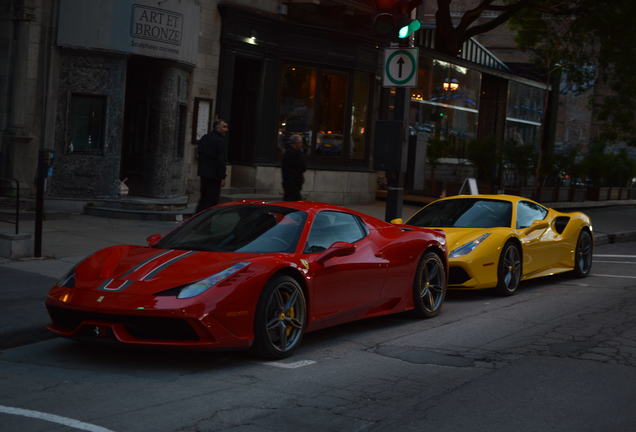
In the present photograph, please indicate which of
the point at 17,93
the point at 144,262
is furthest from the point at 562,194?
the point at 144,262

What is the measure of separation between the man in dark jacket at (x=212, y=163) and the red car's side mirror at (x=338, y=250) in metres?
7.22

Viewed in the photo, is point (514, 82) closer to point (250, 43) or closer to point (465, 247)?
point (250, 43)

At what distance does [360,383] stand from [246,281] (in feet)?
3.86

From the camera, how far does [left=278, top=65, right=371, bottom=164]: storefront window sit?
23125 mm

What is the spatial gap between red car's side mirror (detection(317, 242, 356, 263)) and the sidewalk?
2.50m

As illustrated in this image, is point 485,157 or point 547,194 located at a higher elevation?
point 485,157

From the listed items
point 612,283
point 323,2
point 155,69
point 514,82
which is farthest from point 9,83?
point 514,82

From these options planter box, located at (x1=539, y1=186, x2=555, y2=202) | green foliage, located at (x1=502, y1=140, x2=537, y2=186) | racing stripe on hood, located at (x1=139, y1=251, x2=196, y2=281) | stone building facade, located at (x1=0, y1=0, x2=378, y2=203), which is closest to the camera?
racing stripe on hood, located at (x1=139, y1=251, x2=196, y2=281)

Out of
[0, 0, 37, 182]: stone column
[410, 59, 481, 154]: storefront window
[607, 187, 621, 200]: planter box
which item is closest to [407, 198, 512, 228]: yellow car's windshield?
[0, 0, 37, 182]: stone column

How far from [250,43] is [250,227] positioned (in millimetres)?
13725

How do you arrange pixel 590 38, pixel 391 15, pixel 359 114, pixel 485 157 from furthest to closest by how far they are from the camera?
pixel 590 38 < pixel 485 157 < pixel 359 114 < pixel 391 15

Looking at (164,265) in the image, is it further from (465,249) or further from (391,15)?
(391,15)

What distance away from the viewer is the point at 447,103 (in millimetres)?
30438

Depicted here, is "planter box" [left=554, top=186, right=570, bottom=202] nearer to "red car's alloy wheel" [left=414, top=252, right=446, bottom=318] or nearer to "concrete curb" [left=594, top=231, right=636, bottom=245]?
"concrete curb" [left=594, top=231, right=636, bottom=245]
